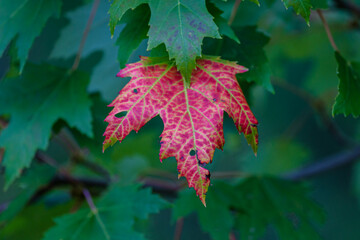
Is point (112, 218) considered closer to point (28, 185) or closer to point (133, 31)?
point (28, 185)

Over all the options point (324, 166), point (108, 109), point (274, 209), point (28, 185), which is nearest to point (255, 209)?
point (274, 209)

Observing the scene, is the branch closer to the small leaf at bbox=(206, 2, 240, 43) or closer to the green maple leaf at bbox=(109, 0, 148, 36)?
the small leaf at bbox=(206, 2, 240, 43)

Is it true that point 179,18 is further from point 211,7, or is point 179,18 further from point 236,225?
point 236,225

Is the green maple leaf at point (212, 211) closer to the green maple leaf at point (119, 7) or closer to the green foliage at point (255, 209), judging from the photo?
the green foliage at point (255, 209)

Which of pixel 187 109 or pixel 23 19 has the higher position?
pixel 23 19

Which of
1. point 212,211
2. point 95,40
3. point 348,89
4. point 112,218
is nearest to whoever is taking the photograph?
point 348,89
